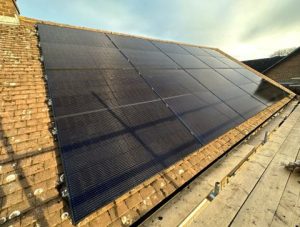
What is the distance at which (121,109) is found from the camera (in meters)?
3.91

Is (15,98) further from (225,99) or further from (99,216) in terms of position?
(225,99)

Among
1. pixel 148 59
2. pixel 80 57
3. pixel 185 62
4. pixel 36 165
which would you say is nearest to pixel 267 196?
pixel 36 165

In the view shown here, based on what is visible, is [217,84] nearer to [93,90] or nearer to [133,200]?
[93,90]

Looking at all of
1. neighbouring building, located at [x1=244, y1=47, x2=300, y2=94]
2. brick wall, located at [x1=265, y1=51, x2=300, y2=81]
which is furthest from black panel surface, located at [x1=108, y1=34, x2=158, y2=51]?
brick wall, located at [x1=265, y1=51, x2=300, y2=81]

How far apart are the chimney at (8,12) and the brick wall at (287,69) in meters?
31.0

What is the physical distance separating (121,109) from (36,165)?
182cm

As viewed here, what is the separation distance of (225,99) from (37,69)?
5.59 meters

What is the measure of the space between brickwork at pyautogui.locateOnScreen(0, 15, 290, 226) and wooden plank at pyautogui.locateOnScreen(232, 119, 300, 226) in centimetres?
90

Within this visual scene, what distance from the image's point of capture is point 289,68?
2666 centimetres

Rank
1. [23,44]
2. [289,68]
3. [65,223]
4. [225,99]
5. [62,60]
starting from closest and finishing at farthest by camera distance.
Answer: [65,223] < [62,60] < [23,44] < [225,99] < [289,68]

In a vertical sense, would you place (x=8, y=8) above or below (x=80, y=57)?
above

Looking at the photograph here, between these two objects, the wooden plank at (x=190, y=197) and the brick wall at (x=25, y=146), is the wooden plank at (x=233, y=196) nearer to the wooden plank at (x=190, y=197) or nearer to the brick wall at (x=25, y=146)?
the wooden plank at (x=190, y=197)

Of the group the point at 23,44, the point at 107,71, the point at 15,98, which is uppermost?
the point at 23,44

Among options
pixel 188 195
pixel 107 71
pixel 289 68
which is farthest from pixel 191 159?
pixel 289 68
